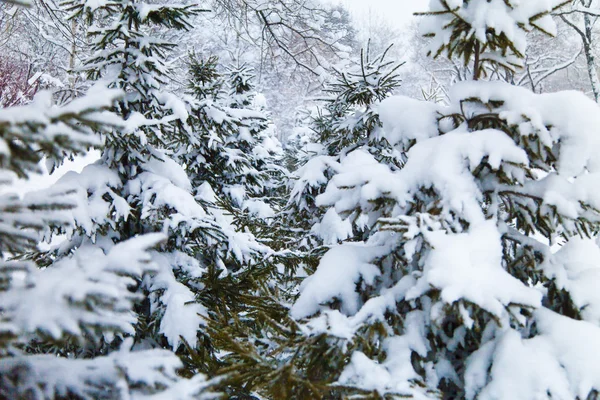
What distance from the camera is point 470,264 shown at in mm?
2025

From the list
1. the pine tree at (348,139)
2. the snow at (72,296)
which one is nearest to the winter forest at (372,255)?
the snow at (72,296)

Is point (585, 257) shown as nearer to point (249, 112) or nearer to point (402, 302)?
point (402, 302)

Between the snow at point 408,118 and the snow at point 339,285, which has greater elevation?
the snow at point 408,118

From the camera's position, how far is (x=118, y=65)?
165 inches

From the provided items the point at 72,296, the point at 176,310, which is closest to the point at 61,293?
the point at 72,296

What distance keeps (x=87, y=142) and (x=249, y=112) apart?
5.55 metres

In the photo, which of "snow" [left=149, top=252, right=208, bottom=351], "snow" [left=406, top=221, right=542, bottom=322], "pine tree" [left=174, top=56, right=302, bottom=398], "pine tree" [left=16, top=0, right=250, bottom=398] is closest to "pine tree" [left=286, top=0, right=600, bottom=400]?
"snow" [left=406, top=221, right=542, bottom=322]

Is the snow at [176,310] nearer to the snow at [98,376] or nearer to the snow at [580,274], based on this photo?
the snow at [98,376]

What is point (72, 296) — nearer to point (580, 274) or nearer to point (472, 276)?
point (472, 276)

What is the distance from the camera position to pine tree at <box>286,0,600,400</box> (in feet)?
6.48

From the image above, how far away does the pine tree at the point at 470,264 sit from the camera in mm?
1977

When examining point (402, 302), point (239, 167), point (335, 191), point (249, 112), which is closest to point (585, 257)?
point (402, 302)

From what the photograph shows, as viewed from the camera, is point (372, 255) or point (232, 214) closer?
point (372, 255)

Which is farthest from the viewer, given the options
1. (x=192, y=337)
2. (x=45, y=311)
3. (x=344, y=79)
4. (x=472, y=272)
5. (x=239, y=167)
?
(x=239, y=167)
